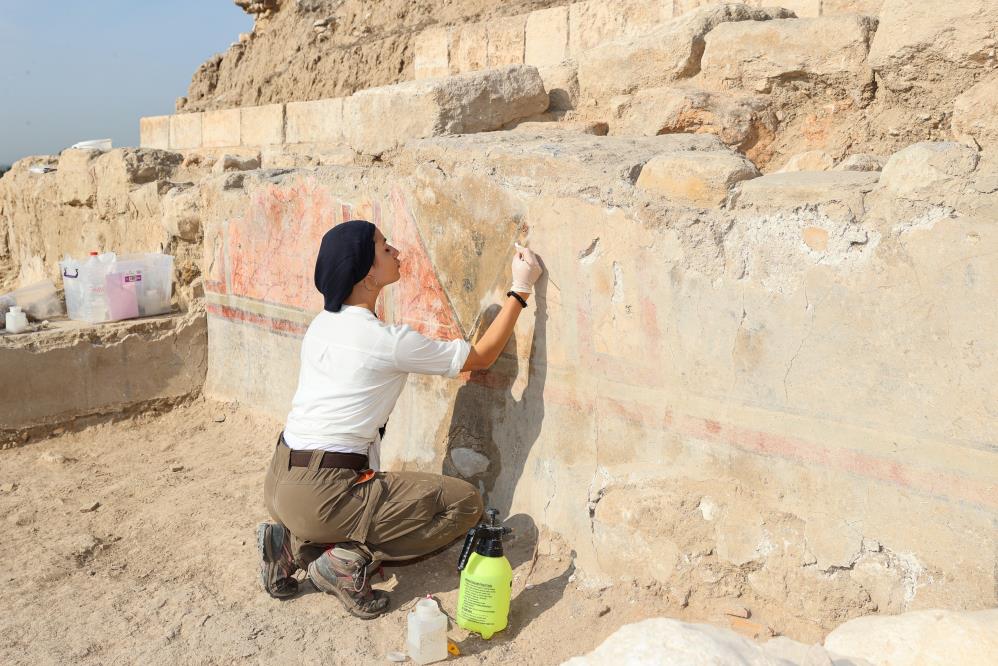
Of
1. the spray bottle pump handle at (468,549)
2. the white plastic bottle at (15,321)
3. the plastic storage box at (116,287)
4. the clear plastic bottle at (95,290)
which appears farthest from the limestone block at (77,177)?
the spray bottle pump handle at (468,549)

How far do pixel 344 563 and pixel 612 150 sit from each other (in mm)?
1690

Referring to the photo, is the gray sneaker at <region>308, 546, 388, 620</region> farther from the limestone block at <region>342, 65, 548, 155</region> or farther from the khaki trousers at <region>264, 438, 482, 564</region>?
the limestone block at <region>342, 65, 548, 155</region>

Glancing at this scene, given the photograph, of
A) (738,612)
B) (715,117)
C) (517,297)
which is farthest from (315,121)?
(738,612)

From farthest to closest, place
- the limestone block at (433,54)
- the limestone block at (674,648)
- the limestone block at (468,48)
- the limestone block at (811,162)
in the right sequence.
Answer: the limestone block at (433,54)
the limestone block at (468,48)
the limestone block at (811,162)
the limestone block at (674,648)

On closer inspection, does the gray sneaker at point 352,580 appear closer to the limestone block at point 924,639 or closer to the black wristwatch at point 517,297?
the black wristwatch at point 517,297

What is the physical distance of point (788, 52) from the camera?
3.72 meters

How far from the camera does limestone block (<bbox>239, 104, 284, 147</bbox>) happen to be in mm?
7559

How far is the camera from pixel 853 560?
2268 millimetres

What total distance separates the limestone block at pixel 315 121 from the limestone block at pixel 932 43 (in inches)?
163

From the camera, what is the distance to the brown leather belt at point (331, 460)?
9.08 feet

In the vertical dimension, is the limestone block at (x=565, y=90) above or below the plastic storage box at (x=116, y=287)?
above

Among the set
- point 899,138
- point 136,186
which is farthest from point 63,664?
point 136,186

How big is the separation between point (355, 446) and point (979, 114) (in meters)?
2.42

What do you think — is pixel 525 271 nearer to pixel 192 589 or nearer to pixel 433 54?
pixel 192 589
